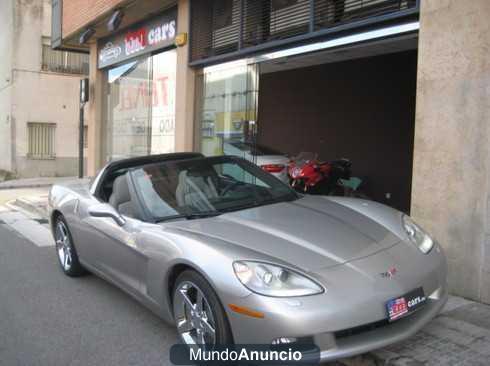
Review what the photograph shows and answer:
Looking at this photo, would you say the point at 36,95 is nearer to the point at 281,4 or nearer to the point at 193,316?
the point at 281,4

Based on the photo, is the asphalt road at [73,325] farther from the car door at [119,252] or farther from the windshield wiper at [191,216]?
the windshield wiper at [191,216]

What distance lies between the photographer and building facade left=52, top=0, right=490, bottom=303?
428cm

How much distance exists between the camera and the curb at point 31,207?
10.3m

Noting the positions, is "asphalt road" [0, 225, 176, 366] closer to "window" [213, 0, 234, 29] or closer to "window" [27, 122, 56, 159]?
"window" [213, 0, 234, 29]

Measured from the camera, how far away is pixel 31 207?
11039mm

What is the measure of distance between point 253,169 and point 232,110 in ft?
13.8

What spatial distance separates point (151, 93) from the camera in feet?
37.0

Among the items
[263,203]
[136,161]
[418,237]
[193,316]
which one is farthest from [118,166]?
[418,237]

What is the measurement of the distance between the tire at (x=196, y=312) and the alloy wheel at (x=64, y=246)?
2.43 metres

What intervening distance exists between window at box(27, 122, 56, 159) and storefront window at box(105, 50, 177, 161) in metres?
7.05

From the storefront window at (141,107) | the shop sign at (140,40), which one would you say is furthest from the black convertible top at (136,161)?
the shop sign at (140,40)

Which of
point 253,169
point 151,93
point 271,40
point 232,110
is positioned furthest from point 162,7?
point 253,169

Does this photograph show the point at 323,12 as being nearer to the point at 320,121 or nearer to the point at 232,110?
the point at 232,110

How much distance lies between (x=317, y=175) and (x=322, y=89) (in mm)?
3712
